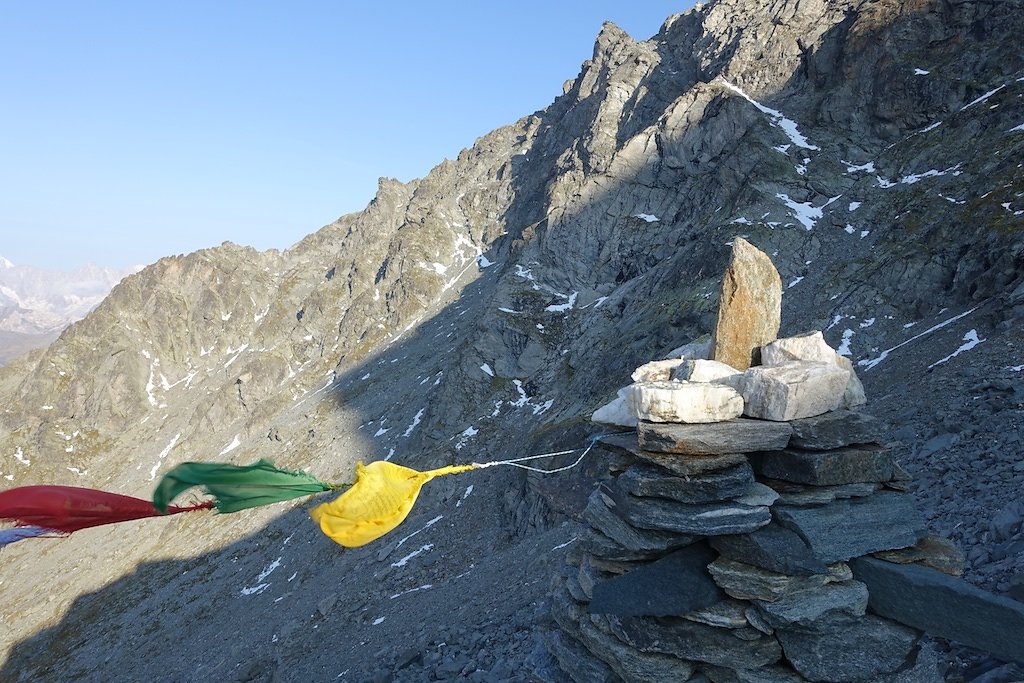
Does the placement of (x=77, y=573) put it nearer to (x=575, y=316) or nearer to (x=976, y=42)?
(x=575, y=316)

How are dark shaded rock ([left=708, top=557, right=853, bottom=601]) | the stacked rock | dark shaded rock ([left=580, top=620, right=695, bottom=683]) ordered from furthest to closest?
dark shaded rock ([left=580, top=620, right=695, bottom=683])
the stacked rock
dark shaded rock ([left=708, top=557, right=853, bottom=601])

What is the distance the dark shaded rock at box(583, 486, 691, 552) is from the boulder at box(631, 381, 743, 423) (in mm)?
1946

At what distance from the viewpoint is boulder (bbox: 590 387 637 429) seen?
34.2ft

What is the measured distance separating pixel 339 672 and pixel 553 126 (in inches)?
4916

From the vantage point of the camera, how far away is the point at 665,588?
9023 mm

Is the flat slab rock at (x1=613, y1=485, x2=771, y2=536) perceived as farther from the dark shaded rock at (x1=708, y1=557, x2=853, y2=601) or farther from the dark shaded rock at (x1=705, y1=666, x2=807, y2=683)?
the dark shaded rock at (x1=705, y1=666, x2=807, y2=683)

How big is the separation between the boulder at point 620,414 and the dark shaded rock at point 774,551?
2.65m

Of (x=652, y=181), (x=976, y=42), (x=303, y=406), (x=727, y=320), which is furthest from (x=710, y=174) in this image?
(x=303, y=406)

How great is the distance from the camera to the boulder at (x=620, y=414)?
10.4 m

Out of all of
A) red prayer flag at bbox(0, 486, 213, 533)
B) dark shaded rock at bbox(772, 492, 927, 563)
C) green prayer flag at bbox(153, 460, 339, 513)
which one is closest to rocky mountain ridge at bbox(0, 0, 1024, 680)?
dark shaded rock at bbox(772, 492, 927, 563)

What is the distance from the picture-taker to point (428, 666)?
17.2 m

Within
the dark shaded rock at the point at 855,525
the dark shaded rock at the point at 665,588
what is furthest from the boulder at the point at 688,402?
the dark shaded rock at the point at 665,588

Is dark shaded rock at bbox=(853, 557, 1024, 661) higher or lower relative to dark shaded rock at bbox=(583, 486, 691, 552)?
lower

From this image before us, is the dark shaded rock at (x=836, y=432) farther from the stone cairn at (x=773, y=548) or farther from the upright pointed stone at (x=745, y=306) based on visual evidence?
the upright pointed stone at (x=745, y=306)
